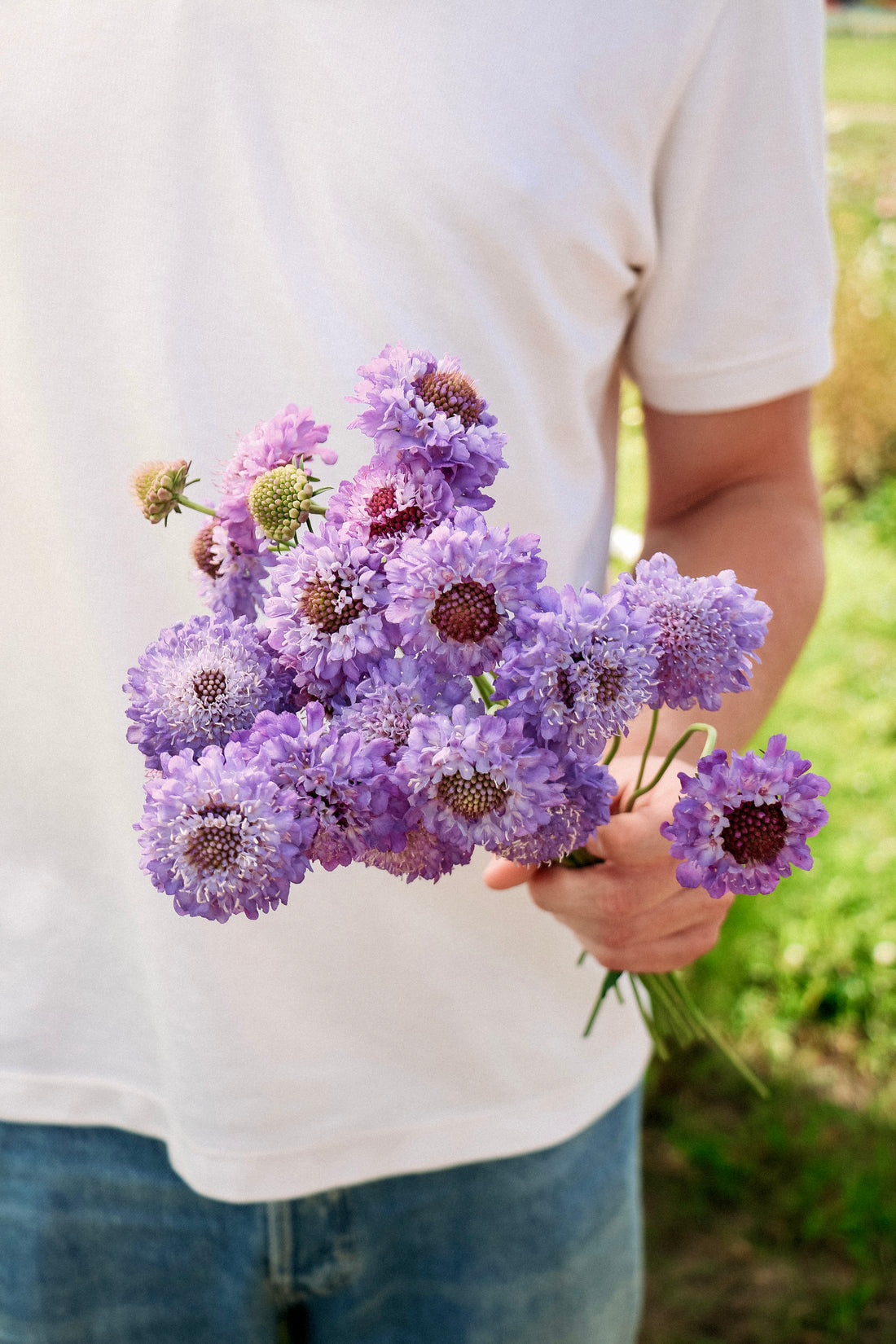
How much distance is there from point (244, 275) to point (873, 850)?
100 inches

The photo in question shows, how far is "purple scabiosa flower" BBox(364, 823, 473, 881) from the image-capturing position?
1.79 ft

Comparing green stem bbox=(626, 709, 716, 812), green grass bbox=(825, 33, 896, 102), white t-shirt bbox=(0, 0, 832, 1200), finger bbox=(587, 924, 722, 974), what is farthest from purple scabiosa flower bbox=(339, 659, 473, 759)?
green grass bbox=(825, 33, 896, 102)

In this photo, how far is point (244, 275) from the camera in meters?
0.96

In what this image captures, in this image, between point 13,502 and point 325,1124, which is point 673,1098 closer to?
point 325,1124

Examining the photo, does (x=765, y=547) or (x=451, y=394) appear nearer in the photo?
(x=451, y=394)

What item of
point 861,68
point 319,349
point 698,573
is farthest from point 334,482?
point 861,68

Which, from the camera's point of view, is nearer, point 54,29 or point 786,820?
point 786,820

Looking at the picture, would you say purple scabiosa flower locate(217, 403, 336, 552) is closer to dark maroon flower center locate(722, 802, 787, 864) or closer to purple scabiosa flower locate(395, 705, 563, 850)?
purple scabiosa flower locate(395, 705, 563, 850)

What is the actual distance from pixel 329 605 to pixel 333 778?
8 centimetres

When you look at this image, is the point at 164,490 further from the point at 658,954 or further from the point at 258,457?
the point at 658,954

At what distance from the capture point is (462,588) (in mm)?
502

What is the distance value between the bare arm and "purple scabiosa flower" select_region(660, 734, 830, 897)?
218 mm

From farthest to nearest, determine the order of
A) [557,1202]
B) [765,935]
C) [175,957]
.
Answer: [765,935] → [557,1202] → [175,957]

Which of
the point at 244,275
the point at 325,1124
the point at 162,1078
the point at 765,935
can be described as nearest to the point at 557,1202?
the point at 325,1124
